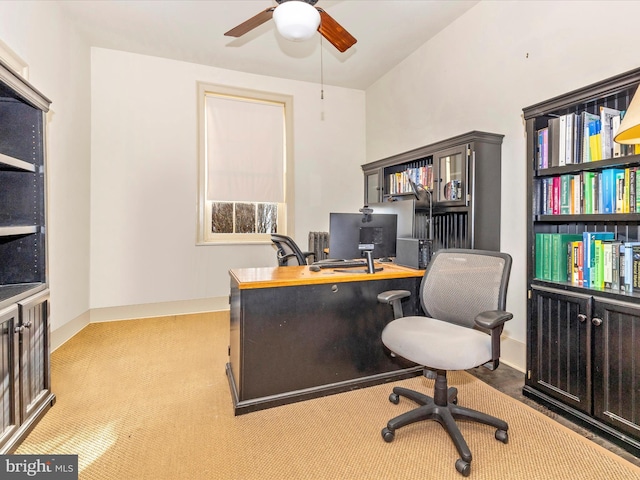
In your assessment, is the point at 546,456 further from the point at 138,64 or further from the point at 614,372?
the point at 138,64

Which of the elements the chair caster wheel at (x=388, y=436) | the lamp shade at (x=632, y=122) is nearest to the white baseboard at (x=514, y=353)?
the chair caster wheel at (x=388, y=436)

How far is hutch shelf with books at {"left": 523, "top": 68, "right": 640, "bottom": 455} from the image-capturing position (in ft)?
5.72

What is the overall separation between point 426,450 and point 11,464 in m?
1.93

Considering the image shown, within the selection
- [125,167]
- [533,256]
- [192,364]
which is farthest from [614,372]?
[125,167]

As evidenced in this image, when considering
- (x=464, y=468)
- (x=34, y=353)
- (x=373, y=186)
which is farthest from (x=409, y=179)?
(x=34, y=353)

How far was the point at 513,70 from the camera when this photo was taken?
2.74 metres

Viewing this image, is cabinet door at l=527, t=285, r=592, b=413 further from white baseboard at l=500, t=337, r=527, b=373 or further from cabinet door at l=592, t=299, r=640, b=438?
→ white baseboard at l=500, t=337, r=527, b=373

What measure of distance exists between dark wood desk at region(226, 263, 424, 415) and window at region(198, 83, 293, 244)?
2258 mm

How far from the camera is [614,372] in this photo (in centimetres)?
176

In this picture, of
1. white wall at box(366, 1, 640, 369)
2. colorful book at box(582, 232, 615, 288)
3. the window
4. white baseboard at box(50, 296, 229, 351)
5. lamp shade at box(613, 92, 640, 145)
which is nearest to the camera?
lamp shade at box(613, 92, 640, 145)

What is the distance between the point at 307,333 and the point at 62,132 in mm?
2971

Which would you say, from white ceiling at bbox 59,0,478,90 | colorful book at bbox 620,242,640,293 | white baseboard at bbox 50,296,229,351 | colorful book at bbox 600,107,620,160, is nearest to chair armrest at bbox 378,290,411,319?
colorful book at bbox 620,242,640,293

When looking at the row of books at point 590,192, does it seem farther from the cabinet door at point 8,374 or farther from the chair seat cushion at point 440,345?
the cabinet door at point 8,374

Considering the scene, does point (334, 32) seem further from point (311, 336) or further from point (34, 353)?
point (34, 353)
